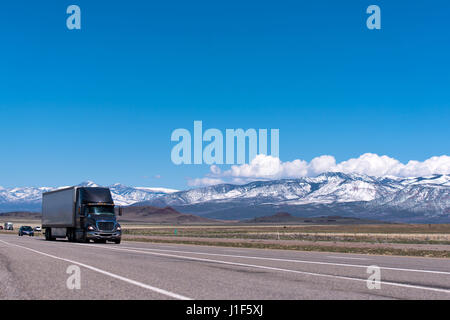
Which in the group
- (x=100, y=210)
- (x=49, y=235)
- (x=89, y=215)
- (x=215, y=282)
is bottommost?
(x=49, y=235)

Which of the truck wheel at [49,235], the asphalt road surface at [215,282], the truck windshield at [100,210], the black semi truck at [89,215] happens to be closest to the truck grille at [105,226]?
the black semi truck at [89,215]

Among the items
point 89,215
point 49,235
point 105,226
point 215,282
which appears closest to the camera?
point 215,282

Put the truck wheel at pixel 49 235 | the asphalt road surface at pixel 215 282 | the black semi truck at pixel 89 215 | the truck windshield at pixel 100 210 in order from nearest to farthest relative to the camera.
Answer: the asphalt road surface at pixel 215 282
the black semi truck at pixel 89 215
the truck windshield at pixel 100 210
the truck wheel at pixel 49 235

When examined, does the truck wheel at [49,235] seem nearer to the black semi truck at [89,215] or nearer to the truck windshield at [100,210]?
the black semi truck at [89,215]

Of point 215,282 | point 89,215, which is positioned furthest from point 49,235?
point 215,282

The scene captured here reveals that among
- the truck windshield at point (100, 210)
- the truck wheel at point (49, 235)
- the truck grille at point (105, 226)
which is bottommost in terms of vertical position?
the truck wheel at point (49, 235)

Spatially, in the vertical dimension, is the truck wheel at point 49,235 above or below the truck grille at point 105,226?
below

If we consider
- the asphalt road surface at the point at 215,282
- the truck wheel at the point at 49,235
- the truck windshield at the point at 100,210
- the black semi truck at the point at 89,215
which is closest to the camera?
the asphalt road surface at the point at 215,282

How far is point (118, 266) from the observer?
18266 mm

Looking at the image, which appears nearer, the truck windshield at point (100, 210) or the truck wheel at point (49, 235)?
the truck windshield at point (100, 210)

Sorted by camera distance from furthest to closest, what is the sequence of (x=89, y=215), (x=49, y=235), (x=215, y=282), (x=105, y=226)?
1. (x=49, y=235)
2. (x=105, y=226)
3. (x=89, y=215)
4. (x=215, y=282)

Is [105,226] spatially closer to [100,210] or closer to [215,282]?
[100,210]
